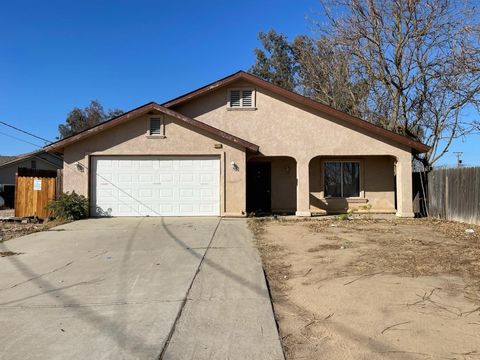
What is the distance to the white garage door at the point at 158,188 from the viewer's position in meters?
16.6

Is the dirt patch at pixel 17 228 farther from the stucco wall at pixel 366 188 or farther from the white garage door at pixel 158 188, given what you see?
the stucco wall at pixel 366 188

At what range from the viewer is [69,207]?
52.0ft

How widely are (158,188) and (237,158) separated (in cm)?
311

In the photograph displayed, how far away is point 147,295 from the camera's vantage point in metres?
6.41

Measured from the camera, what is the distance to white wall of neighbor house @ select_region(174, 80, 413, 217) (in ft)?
56.5

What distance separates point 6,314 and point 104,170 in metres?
11.3

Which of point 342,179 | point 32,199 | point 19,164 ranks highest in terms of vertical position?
point 19,164

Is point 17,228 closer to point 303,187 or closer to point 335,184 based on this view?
point 303,187

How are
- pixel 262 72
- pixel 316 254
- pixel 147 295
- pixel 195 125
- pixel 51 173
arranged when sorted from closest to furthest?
pixel 147 295
pixel 316 254
pixel 195 125
pixel 51 173
pixel 262 72

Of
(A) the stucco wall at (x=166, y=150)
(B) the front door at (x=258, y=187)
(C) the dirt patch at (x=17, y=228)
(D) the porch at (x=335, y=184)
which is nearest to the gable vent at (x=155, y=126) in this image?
(A) the stucco wall at (x=166, y=150)

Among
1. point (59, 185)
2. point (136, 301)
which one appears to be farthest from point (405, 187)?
point (136, 301)

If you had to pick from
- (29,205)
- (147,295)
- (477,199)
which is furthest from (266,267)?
(29,205)

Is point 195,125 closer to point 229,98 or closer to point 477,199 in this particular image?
point 229,98

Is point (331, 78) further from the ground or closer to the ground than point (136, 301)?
further from the ground
